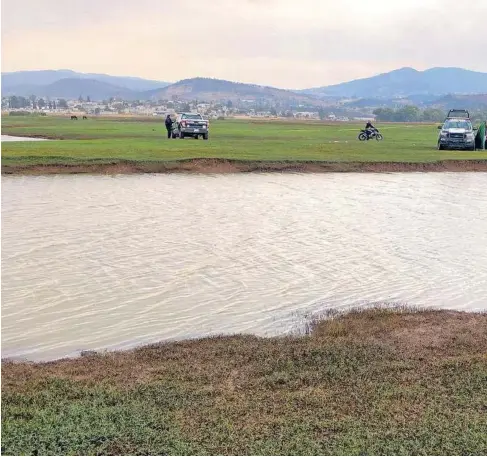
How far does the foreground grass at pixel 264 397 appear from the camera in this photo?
615 centimetres

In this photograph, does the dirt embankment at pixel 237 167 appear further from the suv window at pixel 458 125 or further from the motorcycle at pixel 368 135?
the motorcycle at pixel 368 135

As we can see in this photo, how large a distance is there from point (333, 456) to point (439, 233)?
12.8 m

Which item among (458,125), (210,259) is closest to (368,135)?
(458,125)

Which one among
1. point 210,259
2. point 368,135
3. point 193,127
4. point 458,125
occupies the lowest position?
point 210,259

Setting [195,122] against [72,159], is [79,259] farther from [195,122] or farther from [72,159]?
[195,122]

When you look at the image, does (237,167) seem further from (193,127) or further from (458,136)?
(193,127)

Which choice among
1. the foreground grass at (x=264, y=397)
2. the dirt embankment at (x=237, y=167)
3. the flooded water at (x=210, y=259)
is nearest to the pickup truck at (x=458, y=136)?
the dirt embankment at (x=237, y=167)

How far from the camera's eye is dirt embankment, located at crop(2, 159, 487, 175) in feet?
97.2

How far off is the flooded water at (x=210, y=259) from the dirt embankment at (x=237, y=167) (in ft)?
13.2

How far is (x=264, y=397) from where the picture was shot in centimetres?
722

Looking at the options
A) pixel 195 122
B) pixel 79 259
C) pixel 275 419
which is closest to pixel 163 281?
pixel 79 259

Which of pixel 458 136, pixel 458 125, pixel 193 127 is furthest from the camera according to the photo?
pixel 193 127

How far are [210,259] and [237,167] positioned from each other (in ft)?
57.4

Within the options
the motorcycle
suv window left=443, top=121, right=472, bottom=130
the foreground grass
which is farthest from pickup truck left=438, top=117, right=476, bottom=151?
the foreground grass
